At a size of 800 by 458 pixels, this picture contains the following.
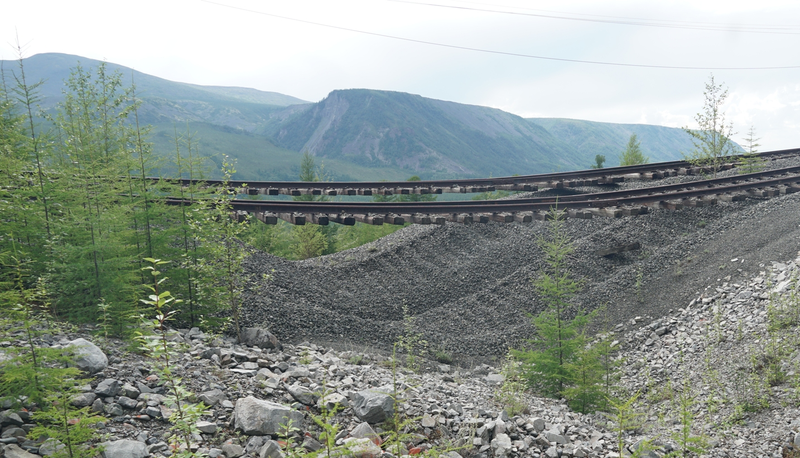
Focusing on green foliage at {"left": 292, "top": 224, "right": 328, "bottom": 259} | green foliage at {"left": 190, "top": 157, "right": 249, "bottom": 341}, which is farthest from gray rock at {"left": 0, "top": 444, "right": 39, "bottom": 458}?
green foliage at {"left": 292, "top": 224, "right": 328, "bottom": 259}

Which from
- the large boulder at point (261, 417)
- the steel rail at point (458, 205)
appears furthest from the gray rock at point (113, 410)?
the steel rail at point (458, 205)

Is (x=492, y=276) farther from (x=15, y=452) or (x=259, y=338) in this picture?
(x=15, y=452)

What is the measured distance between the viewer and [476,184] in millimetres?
18047

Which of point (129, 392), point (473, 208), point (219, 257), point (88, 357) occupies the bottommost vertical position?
point (129, 392)

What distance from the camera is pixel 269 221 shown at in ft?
37.1

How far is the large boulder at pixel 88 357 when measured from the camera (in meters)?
4.68

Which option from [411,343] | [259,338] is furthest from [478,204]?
[259,338]

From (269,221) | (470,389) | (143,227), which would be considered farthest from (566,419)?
(269,221)

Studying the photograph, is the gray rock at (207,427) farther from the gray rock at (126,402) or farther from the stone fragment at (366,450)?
the stone fragment at (366,450)

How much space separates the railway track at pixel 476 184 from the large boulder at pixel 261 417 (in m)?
10.9

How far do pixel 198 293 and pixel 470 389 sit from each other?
4852 millimetres

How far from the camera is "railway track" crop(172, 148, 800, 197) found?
51.6ft

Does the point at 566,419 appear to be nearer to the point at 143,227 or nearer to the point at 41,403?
the point at 41,403

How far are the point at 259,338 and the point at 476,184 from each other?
41.4ft
